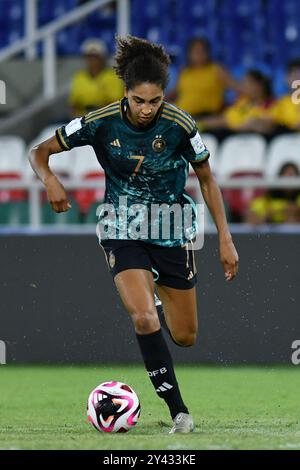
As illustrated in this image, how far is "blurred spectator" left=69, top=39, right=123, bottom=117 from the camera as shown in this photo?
13.6m

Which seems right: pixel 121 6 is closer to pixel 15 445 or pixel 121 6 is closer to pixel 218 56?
pixel 218 56

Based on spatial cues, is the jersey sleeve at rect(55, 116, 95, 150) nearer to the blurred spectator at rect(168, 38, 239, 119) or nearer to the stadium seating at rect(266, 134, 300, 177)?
Answer: the stadium seating at rect(266, 134, 300, 177)

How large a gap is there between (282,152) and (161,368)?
5.62 metres

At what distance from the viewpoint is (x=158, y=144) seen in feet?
23.0

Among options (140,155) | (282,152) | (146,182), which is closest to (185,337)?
(146,182)

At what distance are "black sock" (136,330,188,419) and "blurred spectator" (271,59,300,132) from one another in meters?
6.02

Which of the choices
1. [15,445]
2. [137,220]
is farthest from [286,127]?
[15,445]

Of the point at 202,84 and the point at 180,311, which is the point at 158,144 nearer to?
the point at 180,311

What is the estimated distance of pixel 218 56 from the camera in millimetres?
14711

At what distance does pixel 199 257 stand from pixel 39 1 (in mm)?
6706

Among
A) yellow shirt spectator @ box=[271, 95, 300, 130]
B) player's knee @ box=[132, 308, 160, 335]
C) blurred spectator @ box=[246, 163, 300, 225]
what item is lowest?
player's knee @ box=[132, 308, 160, 335]

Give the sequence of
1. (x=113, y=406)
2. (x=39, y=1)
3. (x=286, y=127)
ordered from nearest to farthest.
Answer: (x=113, y=406) < (x=286, y=127) < (x=39, y=1)
